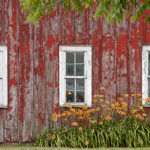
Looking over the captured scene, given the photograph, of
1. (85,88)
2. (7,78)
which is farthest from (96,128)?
(7,78)

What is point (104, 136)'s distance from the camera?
7.38m

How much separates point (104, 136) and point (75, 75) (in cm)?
201

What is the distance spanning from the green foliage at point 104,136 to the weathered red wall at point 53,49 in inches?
42.2

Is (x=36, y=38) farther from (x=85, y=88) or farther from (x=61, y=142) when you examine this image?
(x=61, y=142)

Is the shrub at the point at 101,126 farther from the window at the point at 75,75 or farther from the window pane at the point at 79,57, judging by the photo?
the window pane at the point at 79,57

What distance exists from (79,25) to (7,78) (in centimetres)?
270

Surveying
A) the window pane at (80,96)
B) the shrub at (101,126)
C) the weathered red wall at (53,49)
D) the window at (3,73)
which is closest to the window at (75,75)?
the window pane at (80,96)

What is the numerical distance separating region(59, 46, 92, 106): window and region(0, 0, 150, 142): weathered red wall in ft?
0.51

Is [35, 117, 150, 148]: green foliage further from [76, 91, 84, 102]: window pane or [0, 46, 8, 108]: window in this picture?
[0, 46, 8, 108]: window

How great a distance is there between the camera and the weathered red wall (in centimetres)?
793

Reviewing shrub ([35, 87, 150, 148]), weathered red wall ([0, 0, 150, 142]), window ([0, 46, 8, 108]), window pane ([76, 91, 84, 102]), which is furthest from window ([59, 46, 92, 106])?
window ([0, 46, 8, 108])

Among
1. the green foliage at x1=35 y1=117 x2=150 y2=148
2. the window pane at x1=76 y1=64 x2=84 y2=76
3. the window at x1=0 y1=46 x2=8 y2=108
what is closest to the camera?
the green foliage at x1=35 y1=117 x2=150 y2=148

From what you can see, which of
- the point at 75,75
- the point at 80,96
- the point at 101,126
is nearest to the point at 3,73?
the point at 75,75

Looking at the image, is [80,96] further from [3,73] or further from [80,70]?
[3,73]
